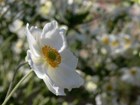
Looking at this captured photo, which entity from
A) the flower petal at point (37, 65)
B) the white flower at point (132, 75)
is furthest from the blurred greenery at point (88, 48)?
the flower petal at point (37, 65)

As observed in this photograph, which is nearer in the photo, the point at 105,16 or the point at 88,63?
the point at 88,63

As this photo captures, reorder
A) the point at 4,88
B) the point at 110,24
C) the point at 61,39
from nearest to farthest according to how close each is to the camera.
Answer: the point at 61,39 < the point at 4,88 < the point at 110,24

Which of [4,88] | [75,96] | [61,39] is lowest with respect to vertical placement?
[75,96]

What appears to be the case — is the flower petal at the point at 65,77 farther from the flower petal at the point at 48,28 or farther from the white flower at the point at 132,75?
the white flower at the point at 132,75

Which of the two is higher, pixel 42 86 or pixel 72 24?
pixel 72 24

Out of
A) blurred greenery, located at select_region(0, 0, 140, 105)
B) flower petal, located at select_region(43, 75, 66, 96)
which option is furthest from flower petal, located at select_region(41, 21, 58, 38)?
blurred greenery, located at select_region(0, 0, 140, 105)

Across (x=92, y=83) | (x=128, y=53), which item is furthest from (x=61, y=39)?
(x=128, y=53)

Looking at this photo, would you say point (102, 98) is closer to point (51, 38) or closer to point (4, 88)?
point (4, 88)
